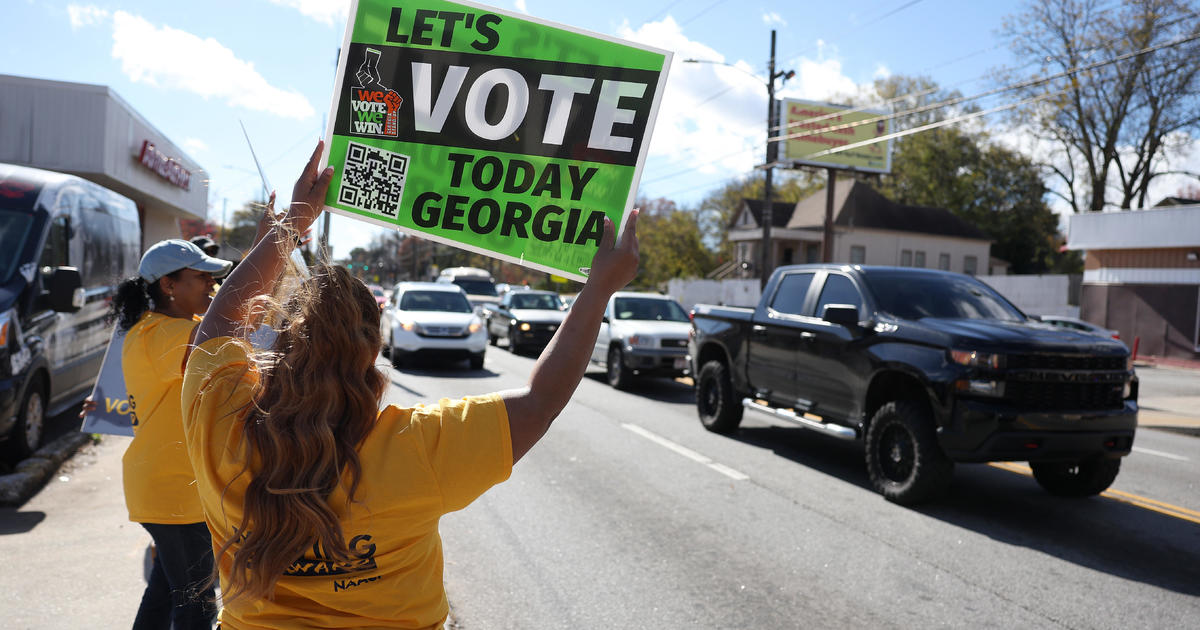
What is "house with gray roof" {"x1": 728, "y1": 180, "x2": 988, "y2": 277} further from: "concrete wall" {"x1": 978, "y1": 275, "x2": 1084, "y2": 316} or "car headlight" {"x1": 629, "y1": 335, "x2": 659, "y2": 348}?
"car headlight" {"x1": 629, "y1": 335, "x2": 659, "y2": 348}

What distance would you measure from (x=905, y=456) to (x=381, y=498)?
604cm

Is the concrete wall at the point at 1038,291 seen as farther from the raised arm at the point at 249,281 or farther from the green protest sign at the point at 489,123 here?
the raised arm at the point at 249,281

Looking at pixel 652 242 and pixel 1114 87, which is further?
pixel 652 242

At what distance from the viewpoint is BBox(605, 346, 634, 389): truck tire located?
1423cm

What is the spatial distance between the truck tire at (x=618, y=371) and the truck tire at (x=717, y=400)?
3926 millimetres

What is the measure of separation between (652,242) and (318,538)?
212 feet

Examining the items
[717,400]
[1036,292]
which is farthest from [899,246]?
[717,400]

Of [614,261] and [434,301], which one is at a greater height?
[614,261]

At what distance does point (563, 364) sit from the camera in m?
1.71

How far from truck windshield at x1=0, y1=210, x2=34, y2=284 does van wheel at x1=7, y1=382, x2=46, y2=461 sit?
989 millimetres

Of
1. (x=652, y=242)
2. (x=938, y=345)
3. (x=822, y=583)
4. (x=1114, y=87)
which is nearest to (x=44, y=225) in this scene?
(x=822, y=583)

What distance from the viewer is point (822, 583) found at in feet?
16.1

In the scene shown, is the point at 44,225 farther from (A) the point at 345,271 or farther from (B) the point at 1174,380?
(B) the point at 1174,380

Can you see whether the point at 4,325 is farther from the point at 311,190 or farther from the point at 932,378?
the point at 932,378
